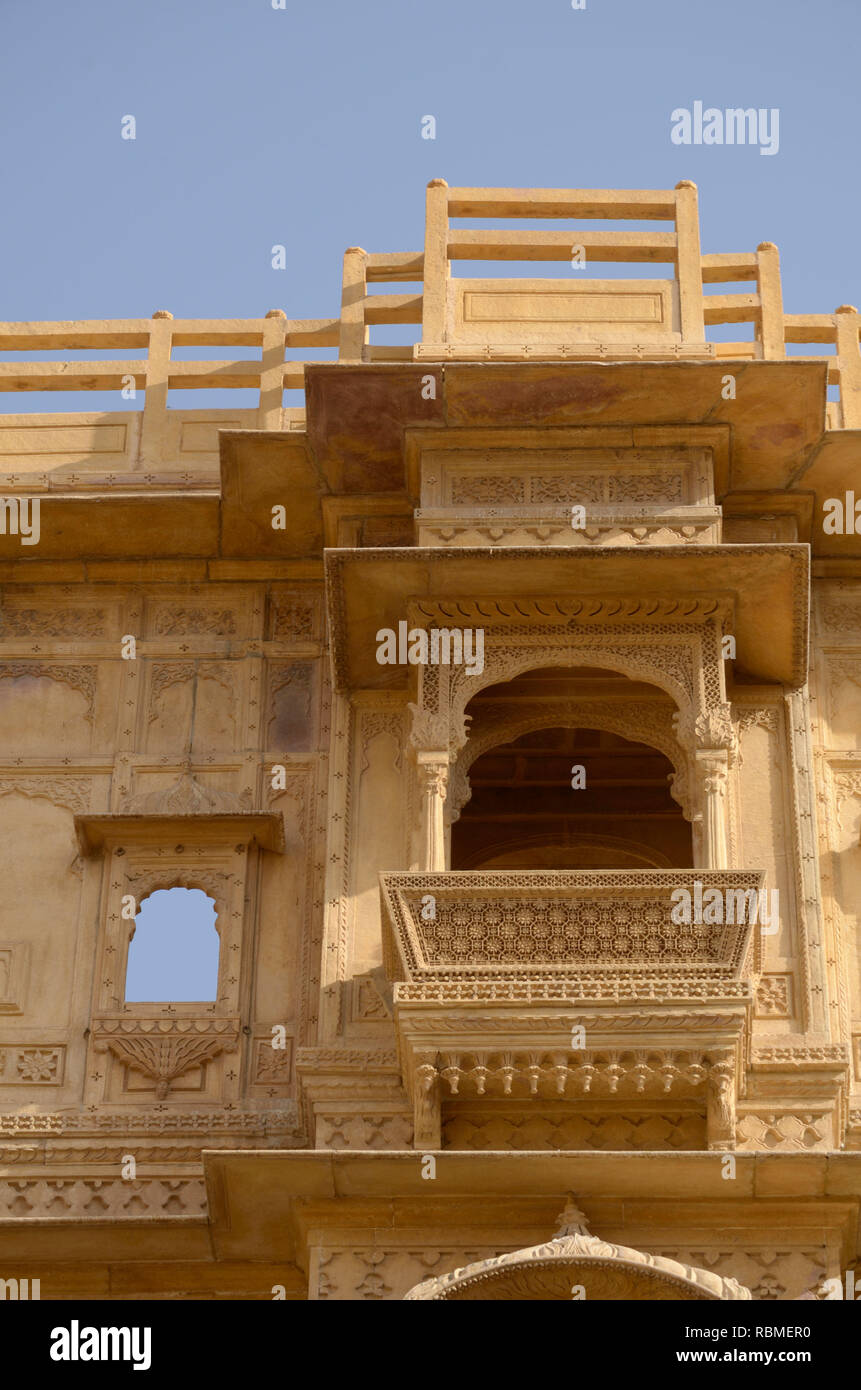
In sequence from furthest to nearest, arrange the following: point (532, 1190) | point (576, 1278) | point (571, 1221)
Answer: point (532, 1190), point (571, 1221), point (576, 1278)

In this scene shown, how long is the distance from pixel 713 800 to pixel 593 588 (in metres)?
1.24

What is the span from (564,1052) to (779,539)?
3.51 meters

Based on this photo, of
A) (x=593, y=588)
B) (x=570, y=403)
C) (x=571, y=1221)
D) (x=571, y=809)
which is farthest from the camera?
(x=571, y=809)

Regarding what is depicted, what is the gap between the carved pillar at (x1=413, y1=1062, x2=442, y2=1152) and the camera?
1100 centimetres

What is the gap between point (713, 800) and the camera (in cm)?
1202

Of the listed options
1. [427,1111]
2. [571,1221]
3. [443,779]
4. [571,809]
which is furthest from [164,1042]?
[571,809]

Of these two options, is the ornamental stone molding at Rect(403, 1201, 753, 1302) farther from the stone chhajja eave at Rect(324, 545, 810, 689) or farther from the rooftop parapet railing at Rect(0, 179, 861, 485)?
the rooftop parapet railing at Rect(0, 179, 861, 485)

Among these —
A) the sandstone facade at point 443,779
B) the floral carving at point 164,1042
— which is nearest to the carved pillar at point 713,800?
the sandstone facade at point 443,779

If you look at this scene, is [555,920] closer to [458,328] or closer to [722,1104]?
[722,1104]

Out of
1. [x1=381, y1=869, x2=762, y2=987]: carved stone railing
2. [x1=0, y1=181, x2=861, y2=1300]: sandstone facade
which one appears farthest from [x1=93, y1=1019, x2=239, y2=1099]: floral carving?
[x1=381, y1=869, x2=762, y2=987]: carved stone railing

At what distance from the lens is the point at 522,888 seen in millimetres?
11320

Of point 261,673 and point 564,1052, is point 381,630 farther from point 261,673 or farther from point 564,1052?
point 564,1052

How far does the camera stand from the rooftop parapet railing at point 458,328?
43.5ft
